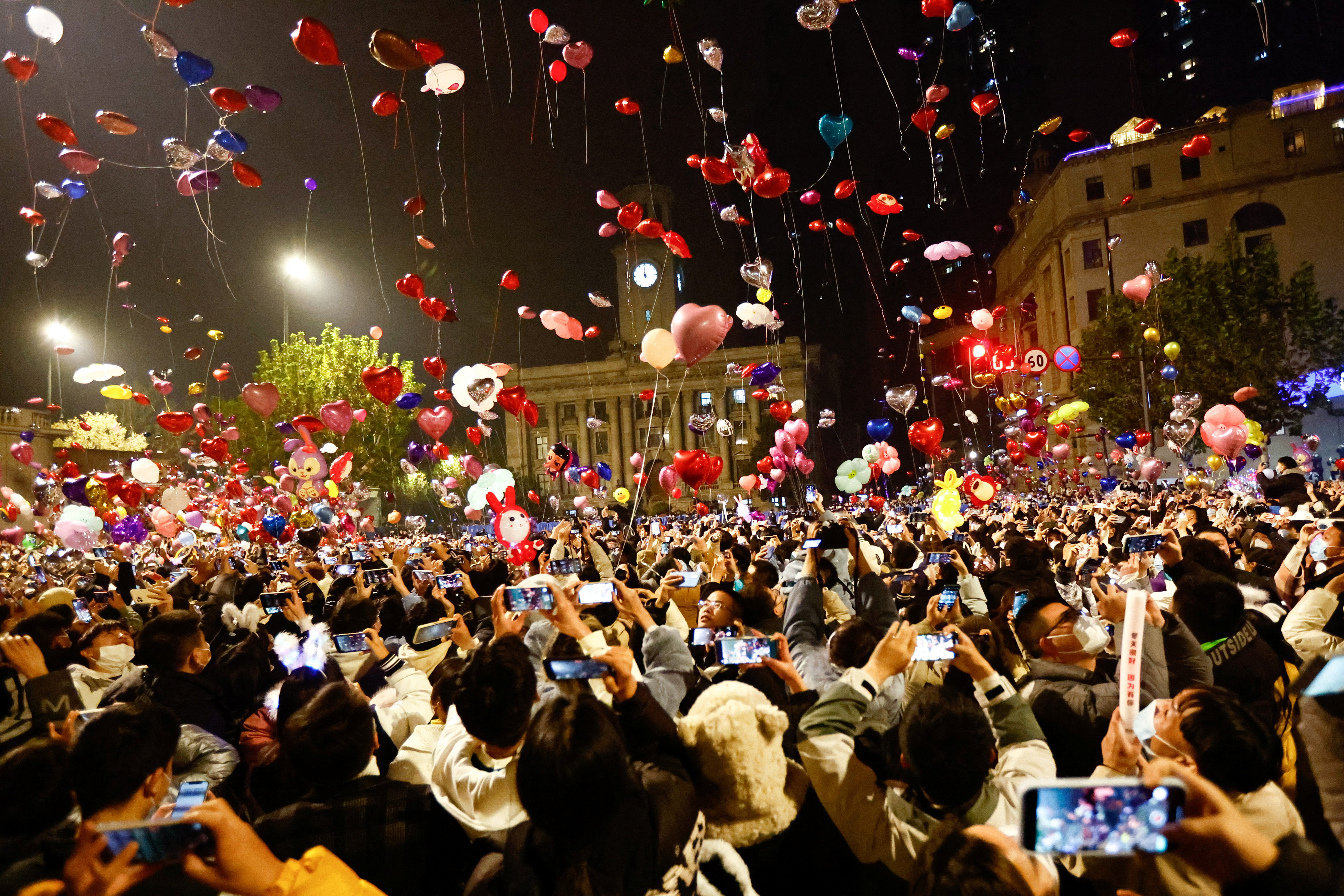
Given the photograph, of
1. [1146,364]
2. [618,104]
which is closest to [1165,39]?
[1146,364]

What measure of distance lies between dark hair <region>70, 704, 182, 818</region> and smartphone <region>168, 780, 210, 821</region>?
0.38 metres

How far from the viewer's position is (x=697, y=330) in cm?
925

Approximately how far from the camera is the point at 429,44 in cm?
777

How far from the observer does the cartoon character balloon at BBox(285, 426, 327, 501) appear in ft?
57.3

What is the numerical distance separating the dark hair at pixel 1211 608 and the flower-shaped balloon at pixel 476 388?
11341mm

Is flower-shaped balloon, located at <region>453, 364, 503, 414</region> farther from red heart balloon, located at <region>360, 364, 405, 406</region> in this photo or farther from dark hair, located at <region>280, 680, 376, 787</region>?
dark hair, located at <region>280, 680, 376, 787</region>

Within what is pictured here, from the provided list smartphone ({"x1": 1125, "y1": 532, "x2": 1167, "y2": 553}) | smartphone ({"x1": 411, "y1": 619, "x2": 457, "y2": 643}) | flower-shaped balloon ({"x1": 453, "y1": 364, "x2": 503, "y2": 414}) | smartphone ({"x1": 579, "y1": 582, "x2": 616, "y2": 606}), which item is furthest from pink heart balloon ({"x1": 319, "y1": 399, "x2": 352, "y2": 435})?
smartphone ({"x1": 1125, "y1": 532, "x2": 1167, "y2": 553})

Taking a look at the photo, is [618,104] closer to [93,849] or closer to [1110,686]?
[1110,686]

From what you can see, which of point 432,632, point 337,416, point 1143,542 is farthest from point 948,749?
point 337,416

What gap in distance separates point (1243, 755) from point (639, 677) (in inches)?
65.5

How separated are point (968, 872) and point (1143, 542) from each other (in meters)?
3.42

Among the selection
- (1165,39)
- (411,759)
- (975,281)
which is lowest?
(411,759)

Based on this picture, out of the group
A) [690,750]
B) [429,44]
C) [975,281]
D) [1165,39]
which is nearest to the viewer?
[690,750]

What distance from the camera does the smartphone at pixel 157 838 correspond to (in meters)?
1.20
